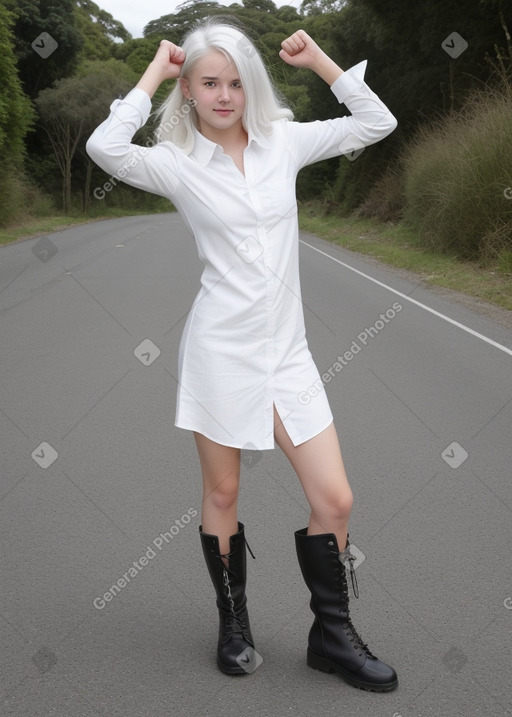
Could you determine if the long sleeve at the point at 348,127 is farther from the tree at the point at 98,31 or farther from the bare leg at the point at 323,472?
the tree at the point at 98,31

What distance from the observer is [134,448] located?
19.3 ft

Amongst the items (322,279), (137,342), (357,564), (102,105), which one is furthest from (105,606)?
(102,105)

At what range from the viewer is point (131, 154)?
283 centimetres

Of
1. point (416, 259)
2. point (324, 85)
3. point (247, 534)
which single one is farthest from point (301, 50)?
point (324, 85)

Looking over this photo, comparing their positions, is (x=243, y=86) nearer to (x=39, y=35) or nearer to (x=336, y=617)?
(x=336, y=617)

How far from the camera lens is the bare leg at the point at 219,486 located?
2982 millimetres

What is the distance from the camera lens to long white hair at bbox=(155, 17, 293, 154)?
9.11 feet

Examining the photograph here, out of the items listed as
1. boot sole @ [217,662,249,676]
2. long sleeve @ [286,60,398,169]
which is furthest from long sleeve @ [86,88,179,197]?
boot sole @ [217,662,249,676]

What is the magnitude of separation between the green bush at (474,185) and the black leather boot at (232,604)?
40.3 feet

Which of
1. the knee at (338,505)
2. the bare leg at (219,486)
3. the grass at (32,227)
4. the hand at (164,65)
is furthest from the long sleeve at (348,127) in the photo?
the grass at (32,227)

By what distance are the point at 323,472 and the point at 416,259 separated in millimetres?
16051

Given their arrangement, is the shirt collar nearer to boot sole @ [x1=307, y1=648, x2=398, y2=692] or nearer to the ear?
the ear

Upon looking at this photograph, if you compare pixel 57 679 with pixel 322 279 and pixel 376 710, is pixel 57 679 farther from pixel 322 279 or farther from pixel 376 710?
pixel 322 279

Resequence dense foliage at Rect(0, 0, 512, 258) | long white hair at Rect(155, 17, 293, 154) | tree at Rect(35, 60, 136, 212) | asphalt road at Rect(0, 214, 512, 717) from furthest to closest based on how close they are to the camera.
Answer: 1. tree at Rect(35, 60, 136, 212)
2. dense foliage at Rect(0, 0, 512, 258)
3. asphalt road at Rect(0, 214, 512, 717)
4. long white hair at Rect(155, 17, 293, 154)
